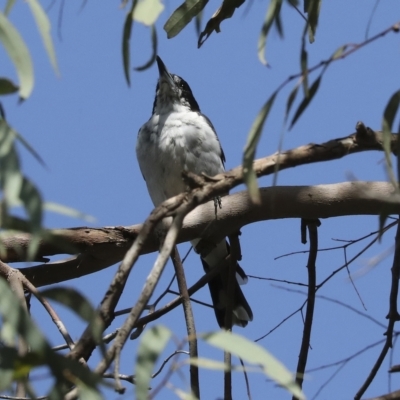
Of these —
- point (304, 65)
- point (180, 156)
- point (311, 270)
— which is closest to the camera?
point (304, 65)

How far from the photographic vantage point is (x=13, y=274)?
7.72 feet

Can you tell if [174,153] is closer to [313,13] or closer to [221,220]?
[221,220]

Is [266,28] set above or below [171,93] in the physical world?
below

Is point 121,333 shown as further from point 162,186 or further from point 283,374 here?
point 162,186

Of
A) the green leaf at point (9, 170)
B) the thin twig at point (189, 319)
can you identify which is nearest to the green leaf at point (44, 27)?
the green leaf at point (9, 170)

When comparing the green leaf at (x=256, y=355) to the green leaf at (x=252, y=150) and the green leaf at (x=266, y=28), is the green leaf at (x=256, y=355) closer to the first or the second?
the green leaf at (x=252, y=150)

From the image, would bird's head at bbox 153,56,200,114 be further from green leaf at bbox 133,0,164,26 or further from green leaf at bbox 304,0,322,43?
green leaf at bbox 133,0,164,26

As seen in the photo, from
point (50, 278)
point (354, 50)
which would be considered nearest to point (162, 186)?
point (50, 278)

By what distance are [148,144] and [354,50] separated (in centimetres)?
264

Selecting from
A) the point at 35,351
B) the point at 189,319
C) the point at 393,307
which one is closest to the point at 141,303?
the point at 35,351

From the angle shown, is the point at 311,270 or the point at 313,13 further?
the point at 311,270

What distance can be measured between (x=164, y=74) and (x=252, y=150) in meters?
3.31

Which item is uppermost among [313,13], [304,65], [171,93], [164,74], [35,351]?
[164,74]

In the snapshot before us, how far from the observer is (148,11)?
1650mm
